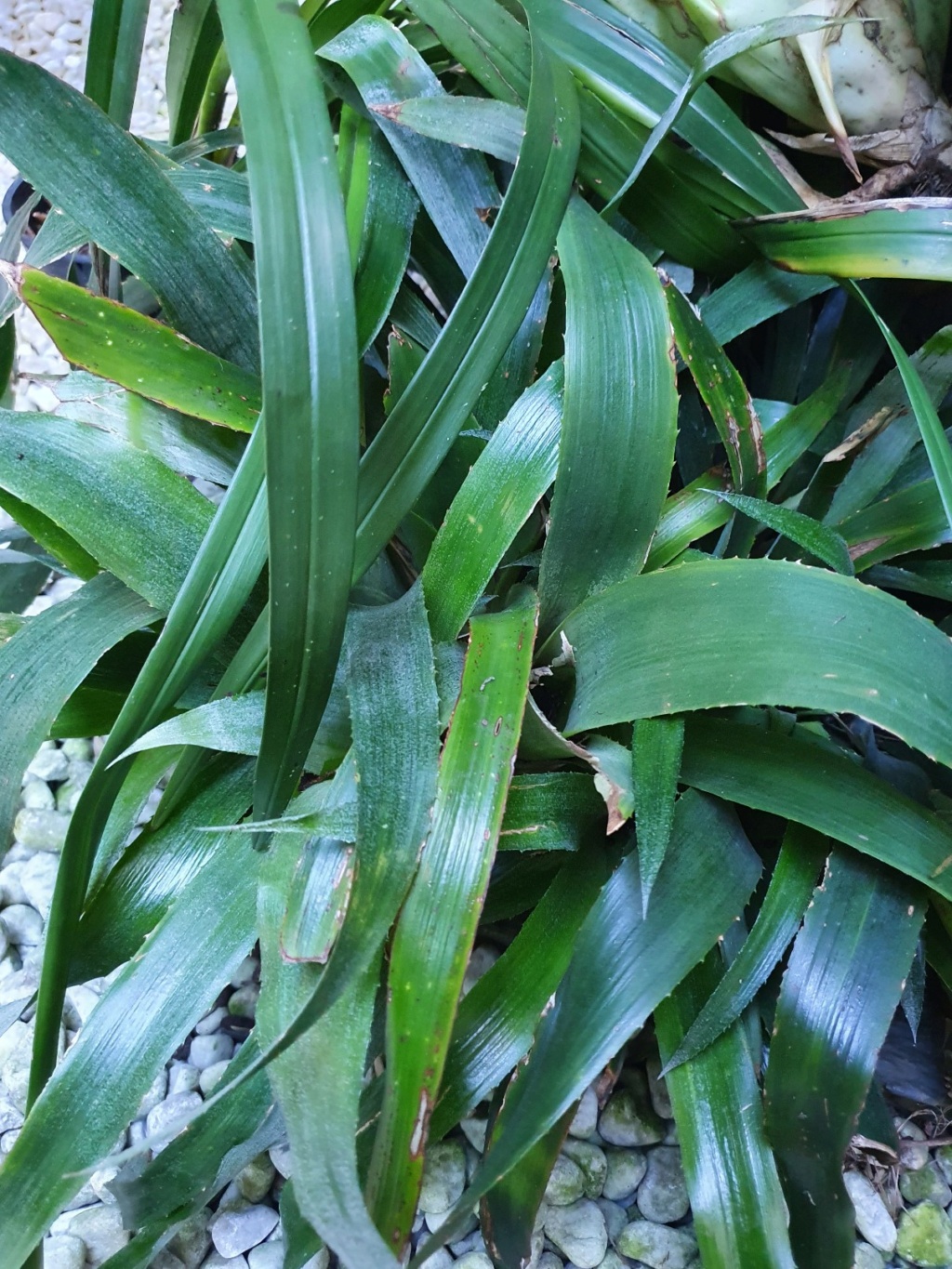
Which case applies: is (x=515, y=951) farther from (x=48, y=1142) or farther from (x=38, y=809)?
(x=38, y=809)

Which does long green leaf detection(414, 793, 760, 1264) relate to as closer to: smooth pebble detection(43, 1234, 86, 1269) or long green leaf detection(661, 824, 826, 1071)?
long green leaf detection(661, 824, 826, 1071)

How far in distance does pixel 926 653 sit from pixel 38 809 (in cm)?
76

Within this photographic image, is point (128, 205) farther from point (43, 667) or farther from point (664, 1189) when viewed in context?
point (664, 1189)

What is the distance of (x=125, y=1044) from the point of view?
463mm

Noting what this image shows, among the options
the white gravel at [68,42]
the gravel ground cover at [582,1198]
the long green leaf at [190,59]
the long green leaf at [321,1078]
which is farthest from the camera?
the white gravel at [68,42]

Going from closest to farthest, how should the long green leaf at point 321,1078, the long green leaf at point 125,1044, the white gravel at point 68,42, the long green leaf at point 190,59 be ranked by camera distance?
1. the long green leaf at point 321,1078
2. the long green leaf at point 125,1044
3. the long green leaf at point 190,59
4. the white gravel at point 68,42

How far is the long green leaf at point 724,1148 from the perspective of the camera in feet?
1.45

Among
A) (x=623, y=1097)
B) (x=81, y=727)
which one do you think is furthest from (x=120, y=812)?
(x=623, y=1097)

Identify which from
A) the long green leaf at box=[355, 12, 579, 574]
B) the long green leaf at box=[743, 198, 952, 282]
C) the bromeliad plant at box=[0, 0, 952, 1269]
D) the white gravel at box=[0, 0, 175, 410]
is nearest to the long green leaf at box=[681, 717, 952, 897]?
the bromeliad plant at box=[0, 0, 952, 1269]

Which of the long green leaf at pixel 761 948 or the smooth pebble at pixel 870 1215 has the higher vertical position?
the long green leaf at pixel 761 948

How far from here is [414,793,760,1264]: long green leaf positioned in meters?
0.41

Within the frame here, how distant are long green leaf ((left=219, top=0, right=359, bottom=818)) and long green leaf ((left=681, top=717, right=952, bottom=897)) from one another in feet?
0.79

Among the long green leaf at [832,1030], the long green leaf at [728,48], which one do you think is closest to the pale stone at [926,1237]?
the long green leaf at [832,1030]

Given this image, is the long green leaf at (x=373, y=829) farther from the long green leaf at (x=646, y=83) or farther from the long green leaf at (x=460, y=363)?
the long green leaf at (x=646, y=83)
